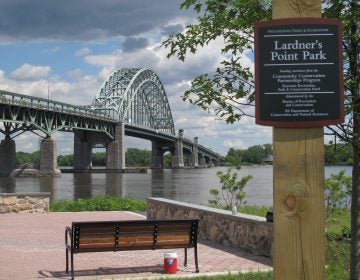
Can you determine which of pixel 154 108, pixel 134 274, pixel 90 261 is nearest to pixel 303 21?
pixel 134 274

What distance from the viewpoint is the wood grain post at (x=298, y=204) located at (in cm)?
258

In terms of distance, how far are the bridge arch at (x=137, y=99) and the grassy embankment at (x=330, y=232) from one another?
76356 mm

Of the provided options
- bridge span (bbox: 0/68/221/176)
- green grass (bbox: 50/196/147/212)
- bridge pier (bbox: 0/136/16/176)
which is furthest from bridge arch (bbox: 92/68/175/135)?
green grass (bbox: 50/196/147/212)

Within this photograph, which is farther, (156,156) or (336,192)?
(156,156)

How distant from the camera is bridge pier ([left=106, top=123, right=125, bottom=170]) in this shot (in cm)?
8900

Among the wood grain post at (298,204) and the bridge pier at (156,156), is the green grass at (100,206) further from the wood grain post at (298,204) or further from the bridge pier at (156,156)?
the bridge pier at (156,156)

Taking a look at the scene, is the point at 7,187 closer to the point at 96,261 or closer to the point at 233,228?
the point at 233,228

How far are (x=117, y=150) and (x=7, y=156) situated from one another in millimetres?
19449

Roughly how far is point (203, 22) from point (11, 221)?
401 inches

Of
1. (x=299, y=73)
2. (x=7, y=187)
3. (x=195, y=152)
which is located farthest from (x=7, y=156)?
(x=299, y=73)

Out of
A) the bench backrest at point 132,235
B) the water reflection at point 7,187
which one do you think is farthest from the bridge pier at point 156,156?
the bench backrest at point 132,235

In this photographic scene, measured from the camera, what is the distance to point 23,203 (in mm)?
15539

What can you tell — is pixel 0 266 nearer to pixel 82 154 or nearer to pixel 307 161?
pixel 307 161

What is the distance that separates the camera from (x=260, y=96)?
2.67 meters
